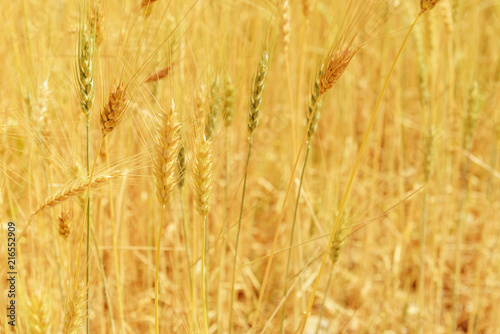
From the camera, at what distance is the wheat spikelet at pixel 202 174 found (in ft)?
2.52

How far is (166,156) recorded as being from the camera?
28.5 inches

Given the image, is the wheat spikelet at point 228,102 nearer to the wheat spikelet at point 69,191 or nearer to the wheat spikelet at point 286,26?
the wheat spikelet at point 286,26

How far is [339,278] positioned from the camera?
1.94 m

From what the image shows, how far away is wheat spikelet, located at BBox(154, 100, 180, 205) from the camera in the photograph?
723 mm

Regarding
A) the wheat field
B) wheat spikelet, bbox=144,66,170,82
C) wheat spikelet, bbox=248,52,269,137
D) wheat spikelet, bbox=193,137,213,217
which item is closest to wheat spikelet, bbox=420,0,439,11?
the wheat field

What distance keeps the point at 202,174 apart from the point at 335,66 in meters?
0.27

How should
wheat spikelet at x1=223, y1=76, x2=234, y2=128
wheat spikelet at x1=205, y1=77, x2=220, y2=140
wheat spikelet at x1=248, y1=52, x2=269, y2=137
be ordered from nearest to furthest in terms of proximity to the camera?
wheat spikelet at x1=248, y1=52, x2=269, y2=137 < wheat spikelet at x1=205, y1=77, x2=220, y2=140 < wheat spikelet at x1=223, y1=76, x2=234, y2=128

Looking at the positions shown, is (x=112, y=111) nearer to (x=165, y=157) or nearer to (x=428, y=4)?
(x=165, y=157)

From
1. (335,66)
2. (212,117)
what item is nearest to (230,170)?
(212,117)

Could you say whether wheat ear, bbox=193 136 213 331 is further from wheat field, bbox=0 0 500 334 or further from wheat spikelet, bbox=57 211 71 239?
wheat spikelet, bbox=57 211 71 239

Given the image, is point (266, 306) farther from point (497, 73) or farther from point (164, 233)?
point (497, 73)

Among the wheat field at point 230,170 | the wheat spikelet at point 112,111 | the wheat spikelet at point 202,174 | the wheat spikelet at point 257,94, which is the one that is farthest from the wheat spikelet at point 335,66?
the wheat spikelet at point 112,111

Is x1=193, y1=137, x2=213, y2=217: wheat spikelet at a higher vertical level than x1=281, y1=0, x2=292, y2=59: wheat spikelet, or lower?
lower

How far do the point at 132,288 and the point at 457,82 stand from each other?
1.81 m
